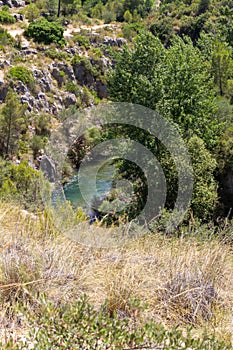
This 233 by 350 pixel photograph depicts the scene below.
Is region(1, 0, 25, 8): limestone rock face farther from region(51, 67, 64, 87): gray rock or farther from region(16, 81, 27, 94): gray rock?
region(16, 81, 27, 94): gray rock

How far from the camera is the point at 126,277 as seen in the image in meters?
2.61

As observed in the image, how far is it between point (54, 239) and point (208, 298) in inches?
55.7

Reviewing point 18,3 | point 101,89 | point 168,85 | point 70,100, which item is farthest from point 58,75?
point 168,85

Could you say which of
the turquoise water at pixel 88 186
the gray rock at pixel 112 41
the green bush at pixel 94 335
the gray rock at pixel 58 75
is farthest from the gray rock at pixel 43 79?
the green bush at pixel 94 335

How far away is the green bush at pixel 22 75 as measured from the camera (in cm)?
2691

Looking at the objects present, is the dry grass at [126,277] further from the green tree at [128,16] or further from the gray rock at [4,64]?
the green tree at [128,16]

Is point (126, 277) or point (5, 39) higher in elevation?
point (5, 39)

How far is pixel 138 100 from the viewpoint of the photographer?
14.7m

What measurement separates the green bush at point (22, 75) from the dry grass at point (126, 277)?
2582 centimetres

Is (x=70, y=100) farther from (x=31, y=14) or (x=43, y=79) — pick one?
(x=31, y=14)

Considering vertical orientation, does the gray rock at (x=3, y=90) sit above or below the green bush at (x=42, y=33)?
below

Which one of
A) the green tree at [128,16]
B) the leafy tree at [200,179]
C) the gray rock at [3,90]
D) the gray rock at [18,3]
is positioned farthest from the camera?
the green tree at [128,16]

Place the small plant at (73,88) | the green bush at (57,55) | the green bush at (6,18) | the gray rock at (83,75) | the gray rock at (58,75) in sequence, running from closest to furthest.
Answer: the gray rock at (58,75), the small plant at (73,88), the green bush at (57,55), the gray rock at (83,75), the green bush at (6,18)

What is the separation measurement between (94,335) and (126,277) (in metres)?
0.79
